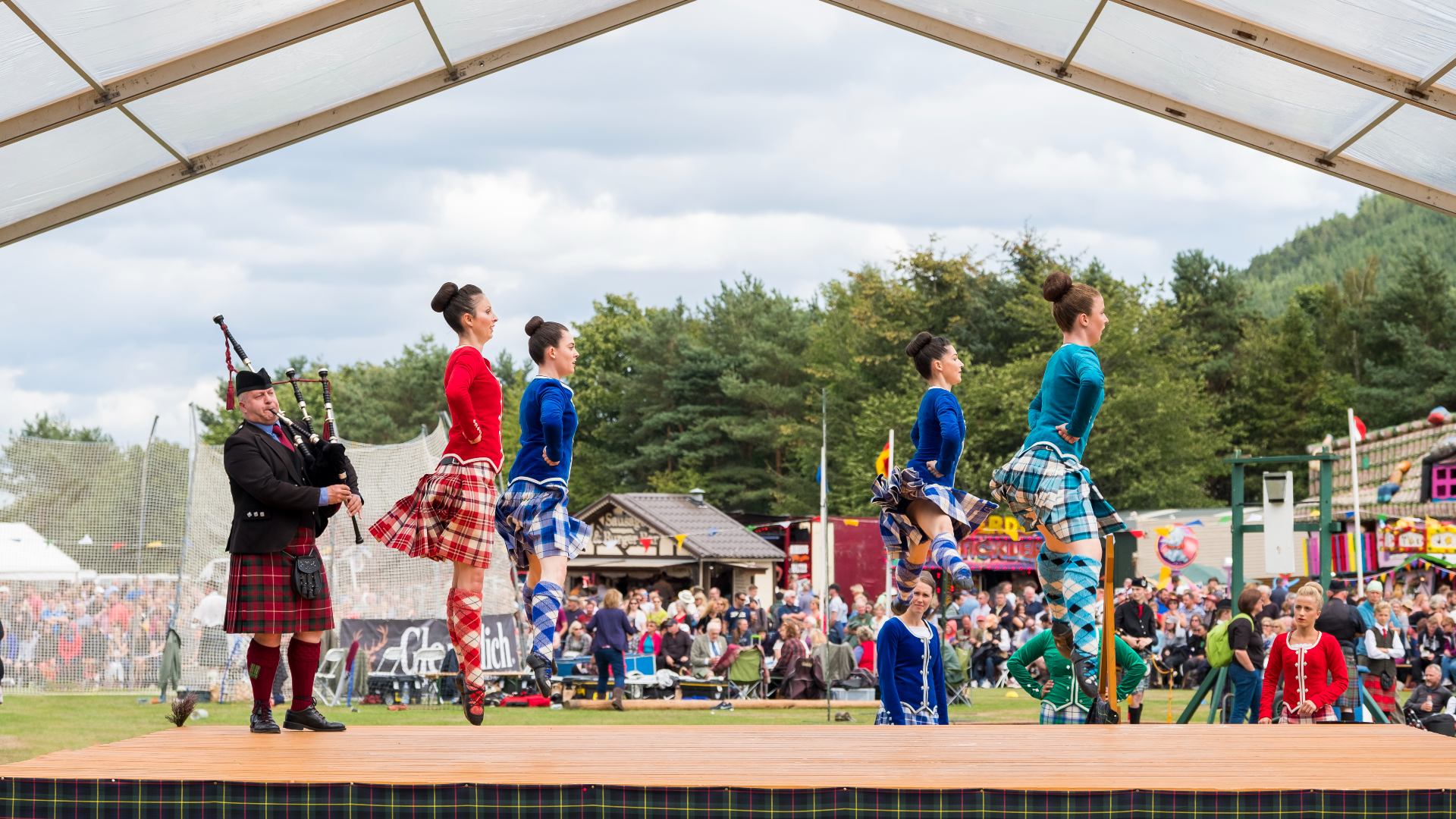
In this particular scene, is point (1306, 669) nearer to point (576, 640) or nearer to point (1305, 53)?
point (1305, 53)

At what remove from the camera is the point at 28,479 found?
59.2 ft

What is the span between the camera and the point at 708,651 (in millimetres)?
22094

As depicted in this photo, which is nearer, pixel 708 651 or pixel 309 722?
pixel 309 722

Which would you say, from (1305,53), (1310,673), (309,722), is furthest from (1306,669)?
(309,722)

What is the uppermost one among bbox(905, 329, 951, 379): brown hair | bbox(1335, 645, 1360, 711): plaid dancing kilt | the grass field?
bbox(905, 329, 951, 379): brown hair

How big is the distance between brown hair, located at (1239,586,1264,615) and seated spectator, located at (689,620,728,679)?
9.47 m

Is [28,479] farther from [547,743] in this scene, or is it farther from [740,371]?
[740,371]

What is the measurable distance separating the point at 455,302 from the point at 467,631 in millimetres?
1689

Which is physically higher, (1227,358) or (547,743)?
(1227,358)

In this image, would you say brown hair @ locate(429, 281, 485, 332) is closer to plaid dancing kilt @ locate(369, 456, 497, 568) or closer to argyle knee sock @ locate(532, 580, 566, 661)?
plaid dancing kilt @ locate(369, 456, 497, 568)

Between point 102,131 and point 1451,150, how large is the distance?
7571 millimetres

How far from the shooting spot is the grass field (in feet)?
46.3

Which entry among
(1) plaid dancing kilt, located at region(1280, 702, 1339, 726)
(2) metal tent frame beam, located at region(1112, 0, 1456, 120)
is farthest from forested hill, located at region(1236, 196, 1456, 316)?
(2) metal tent frame beam, located at region(1112, 0, 1456, 120)

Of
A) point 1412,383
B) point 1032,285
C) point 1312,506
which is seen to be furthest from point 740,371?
point 1312,506
